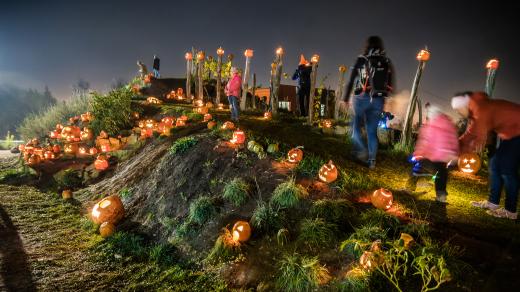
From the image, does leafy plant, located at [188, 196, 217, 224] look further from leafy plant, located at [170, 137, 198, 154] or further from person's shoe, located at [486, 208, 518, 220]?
person's shoe, located at [486, 208, 518, 220]

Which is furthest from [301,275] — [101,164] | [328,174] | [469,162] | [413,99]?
[101,164]

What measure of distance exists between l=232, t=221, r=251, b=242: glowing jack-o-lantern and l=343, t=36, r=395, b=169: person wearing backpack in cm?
340

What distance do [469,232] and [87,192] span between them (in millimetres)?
8090

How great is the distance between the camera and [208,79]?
61.7ft

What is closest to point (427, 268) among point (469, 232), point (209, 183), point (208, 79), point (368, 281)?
point (368, 281)

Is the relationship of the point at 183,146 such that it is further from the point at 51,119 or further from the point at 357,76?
the point at 51,119

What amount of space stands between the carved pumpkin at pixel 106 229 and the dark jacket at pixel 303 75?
8.62 m

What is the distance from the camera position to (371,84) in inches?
229

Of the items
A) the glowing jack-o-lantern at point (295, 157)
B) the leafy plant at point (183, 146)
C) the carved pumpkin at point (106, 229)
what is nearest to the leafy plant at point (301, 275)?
the glowing jack-o-lantern at point (295, 157)

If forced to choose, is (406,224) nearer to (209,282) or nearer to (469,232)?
(469,232)

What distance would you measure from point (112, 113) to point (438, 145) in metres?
10.0

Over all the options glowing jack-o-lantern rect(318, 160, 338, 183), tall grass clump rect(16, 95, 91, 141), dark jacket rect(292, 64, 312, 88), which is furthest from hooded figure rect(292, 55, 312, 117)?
tall grass clump rect(16, 95, 91, 141)

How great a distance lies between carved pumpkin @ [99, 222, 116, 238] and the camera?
5.26m

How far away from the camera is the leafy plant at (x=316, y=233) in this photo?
382 centimetres
